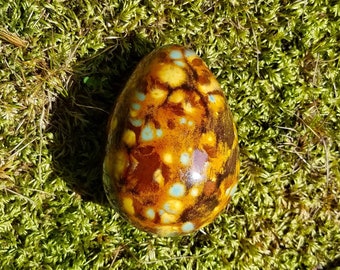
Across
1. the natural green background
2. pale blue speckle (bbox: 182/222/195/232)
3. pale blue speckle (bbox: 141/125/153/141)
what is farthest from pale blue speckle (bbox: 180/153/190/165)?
the natural green background

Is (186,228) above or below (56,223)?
above

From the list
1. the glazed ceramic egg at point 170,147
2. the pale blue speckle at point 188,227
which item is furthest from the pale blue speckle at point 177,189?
the pale blue speckle at point 188,227

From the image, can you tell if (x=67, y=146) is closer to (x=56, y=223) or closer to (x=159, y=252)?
(x=56, y=223)

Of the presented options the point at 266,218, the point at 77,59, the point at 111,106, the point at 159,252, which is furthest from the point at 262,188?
the point at 77,59

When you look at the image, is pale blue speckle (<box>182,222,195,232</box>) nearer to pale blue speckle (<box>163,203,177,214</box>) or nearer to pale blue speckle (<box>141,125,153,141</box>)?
pale blue speckle (<box>163,203,177,214</box>)

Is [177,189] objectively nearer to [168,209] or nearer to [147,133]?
[168,209]

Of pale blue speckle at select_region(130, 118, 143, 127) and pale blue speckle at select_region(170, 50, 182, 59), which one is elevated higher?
pale blue speckle at select_region(170, 50, 182, 59)
